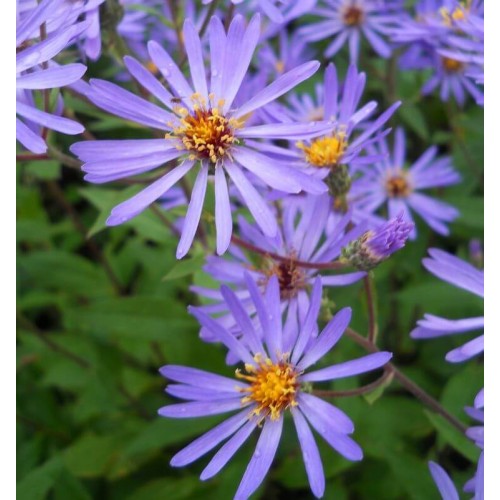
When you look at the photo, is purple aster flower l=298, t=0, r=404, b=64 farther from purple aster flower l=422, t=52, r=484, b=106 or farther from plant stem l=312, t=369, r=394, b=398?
plant stem l=312, t=369, r=394, b=398

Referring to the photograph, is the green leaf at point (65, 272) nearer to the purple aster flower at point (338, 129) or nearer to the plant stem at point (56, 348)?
the plant stem at point (56, 348)

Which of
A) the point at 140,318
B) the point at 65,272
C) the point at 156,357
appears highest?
the point at 65,272

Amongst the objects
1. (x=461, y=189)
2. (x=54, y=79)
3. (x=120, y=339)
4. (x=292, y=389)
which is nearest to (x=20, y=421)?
(x=120, y=339)

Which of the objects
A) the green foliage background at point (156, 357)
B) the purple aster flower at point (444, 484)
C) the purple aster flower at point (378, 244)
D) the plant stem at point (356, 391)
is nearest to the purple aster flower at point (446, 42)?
the green foliage background at point (156, 357)

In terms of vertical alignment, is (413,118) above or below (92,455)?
above

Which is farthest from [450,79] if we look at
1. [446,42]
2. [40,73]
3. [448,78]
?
[40,73]

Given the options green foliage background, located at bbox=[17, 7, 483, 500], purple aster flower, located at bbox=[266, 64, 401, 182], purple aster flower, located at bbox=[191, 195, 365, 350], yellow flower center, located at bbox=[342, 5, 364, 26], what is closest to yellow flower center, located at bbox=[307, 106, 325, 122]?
green foliage background, located at bbox=[17, 7, 483, 500]

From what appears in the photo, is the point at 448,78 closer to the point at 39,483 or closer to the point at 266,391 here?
the point at 266,391
